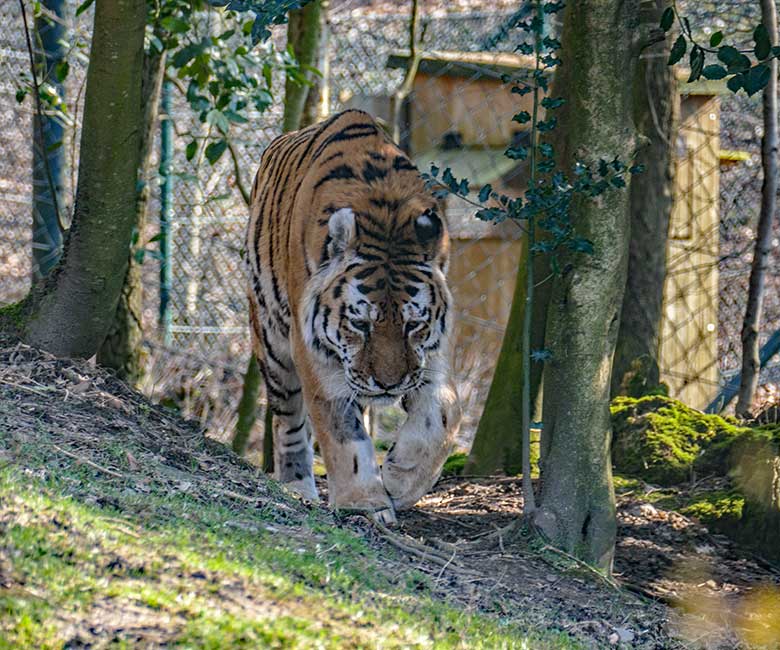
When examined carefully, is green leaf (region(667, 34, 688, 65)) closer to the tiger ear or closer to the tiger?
the tiger

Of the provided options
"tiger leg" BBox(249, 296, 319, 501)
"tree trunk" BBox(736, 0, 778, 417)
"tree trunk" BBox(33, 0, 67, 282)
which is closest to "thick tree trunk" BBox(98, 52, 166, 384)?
"tree trunk" BBox(33, 0, 67, 282)

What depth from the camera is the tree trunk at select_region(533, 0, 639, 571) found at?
14.8ft

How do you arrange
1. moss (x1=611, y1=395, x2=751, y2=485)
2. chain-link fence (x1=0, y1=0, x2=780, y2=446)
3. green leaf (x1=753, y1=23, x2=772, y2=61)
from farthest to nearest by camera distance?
chain-link fence (x1=0, y1=0, x2=780, y2=446) → moss (x1=611, y1=395, x2=751, y2=485) → green leaf (x1=753, y1=23, x2=772, y2=61)

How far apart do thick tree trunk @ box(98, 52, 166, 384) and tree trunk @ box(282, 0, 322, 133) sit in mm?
901

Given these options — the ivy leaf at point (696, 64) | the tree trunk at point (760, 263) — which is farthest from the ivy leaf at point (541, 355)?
the tree trunk at point (760, 263)

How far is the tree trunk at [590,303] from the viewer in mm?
4508

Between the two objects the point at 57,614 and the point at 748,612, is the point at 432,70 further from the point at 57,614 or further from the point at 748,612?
the point at 57,614

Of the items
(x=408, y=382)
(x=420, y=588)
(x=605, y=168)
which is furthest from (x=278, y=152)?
(x=420, y=588)

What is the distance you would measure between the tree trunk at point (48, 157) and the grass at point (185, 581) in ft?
10.8

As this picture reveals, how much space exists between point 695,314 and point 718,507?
229 cm

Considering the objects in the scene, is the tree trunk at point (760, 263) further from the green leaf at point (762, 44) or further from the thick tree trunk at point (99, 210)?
the thick tree trunk at point (99, 210)

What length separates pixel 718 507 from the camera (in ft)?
17.6

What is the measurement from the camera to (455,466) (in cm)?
688

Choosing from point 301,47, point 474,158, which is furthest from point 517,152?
point 474,158
